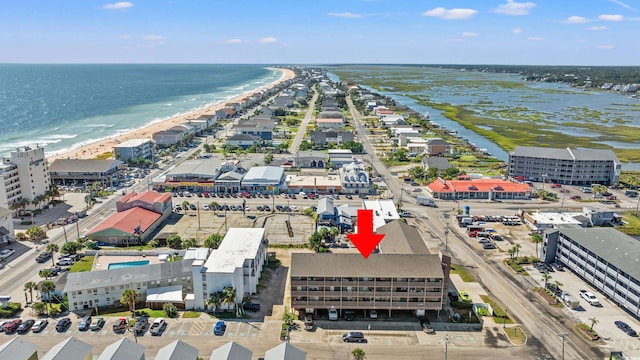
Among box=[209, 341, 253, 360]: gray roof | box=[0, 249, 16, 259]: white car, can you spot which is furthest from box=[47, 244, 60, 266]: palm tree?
box=[209, 341, 253, 360]: gray roof

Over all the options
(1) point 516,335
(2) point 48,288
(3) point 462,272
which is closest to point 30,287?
(2) point 48,288

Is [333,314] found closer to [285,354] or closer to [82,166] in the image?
[285,354]

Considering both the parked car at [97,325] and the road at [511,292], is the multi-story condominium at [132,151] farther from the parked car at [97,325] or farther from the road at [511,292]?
the road at [511,292]

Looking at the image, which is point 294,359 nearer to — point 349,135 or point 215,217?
point 215,217

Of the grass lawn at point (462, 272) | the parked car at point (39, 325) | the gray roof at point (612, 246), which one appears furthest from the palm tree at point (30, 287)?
the gray roof at point (612, 246)

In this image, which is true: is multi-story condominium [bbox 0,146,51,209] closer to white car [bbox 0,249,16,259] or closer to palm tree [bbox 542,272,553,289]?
white car [bbox 0,249,16,259]
